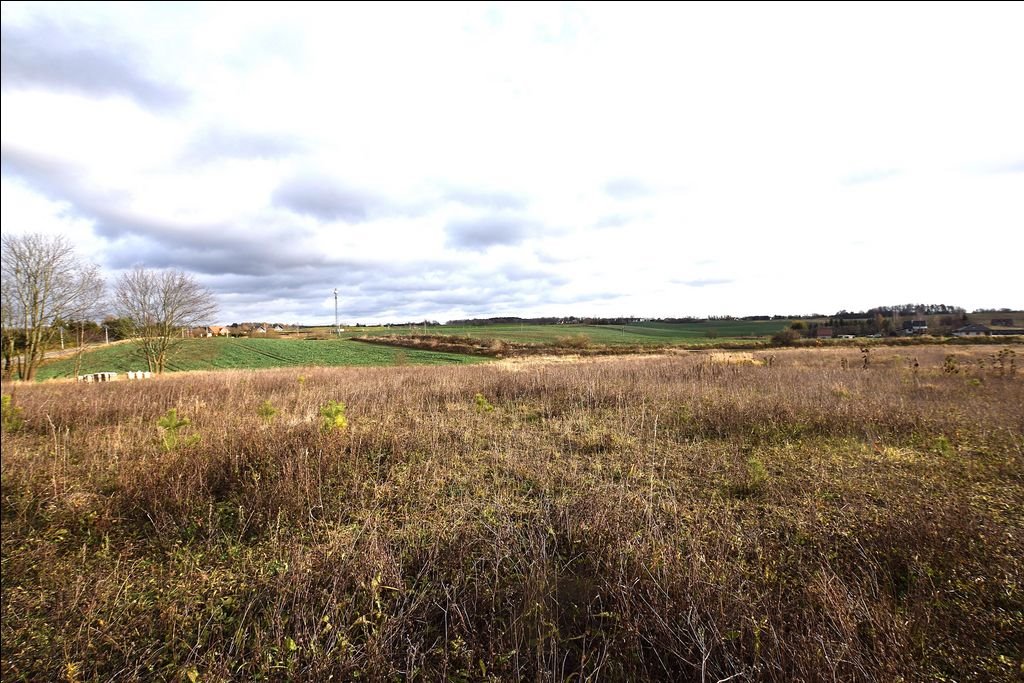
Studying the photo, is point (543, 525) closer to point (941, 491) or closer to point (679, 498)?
point (679, 498)

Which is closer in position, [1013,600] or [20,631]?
[1013,600]

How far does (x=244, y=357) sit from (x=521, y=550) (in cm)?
5145

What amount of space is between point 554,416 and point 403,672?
22.7ft

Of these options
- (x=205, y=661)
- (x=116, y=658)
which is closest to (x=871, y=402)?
Result: (x=205, y=661)

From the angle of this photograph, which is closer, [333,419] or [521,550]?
[521,550]

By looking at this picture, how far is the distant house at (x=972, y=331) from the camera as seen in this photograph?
49022mm

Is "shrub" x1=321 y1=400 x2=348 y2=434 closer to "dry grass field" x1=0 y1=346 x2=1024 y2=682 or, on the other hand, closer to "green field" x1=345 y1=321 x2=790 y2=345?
"dry grass field" x1=0 y1=346 x2=1024 y2=682

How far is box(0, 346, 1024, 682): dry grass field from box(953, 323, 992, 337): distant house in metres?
60.9

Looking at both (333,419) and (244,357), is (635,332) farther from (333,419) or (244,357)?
(333,419)

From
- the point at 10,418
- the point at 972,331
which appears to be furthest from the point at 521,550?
the point at 972,331

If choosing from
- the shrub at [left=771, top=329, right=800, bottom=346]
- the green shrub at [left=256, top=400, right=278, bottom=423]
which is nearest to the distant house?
the shrub at [left=771, top=329, right=800, bottom=346]

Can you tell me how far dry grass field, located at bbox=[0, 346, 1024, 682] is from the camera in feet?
8.40

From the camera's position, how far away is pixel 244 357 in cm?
4575

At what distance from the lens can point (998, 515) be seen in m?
4.04
